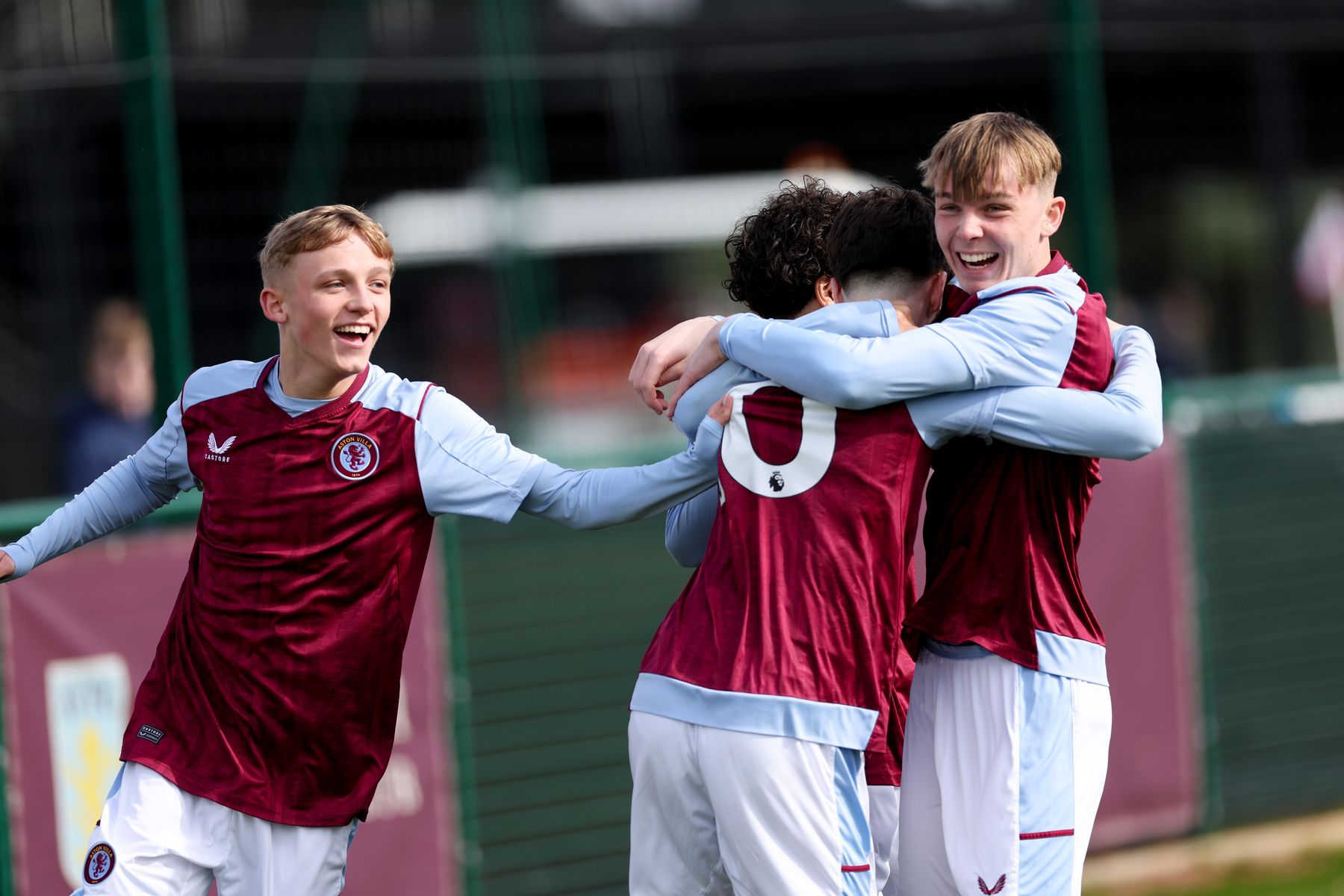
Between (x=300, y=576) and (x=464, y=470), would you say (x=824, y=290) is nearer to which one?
(x=464, y=470)

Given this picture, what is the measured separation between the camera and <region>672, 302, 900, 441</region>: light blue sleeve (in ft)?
8.86

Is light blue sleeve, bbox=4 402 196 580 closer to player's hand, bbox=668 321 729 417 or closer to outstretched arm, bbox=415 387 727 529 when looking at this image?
outstretched arm, bbox=415 387 727 529

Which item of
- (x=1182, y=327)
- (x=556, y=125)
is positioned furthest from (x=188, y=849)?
(x=1182, y=327)

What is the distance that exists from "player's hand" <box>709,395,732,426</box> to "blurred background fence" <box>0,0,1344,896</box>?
7.73 feet

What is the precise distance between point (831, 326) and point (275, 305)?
3.69 feet

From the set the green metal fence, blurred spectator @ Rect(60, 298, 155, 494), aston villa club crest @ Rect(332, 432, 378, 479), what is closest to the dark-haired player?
aston villa club crest @ Rect(332, 432, 378, 479)

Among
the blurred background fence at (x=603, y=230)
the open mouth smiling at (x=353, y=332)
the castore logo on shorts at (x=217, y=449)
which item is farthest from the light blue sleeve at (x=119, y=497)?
the blurred background fence at (x=603, y=230)

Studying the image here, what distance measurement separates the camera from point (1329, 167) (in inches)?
476

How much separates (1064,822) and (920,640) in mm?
404

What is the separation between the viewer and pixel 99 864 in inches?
118

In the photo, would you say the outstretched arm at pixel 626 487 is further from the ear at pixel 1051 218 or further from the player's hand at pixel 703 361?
the ear at pixel 1051 218

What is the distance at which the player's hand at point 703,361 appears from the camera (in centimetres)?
293

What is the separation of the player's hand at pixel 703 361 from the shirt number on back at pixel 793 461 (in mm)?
238

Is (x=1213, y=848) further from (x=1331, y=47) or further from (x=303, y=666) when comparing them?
(x=1331, y=47)
